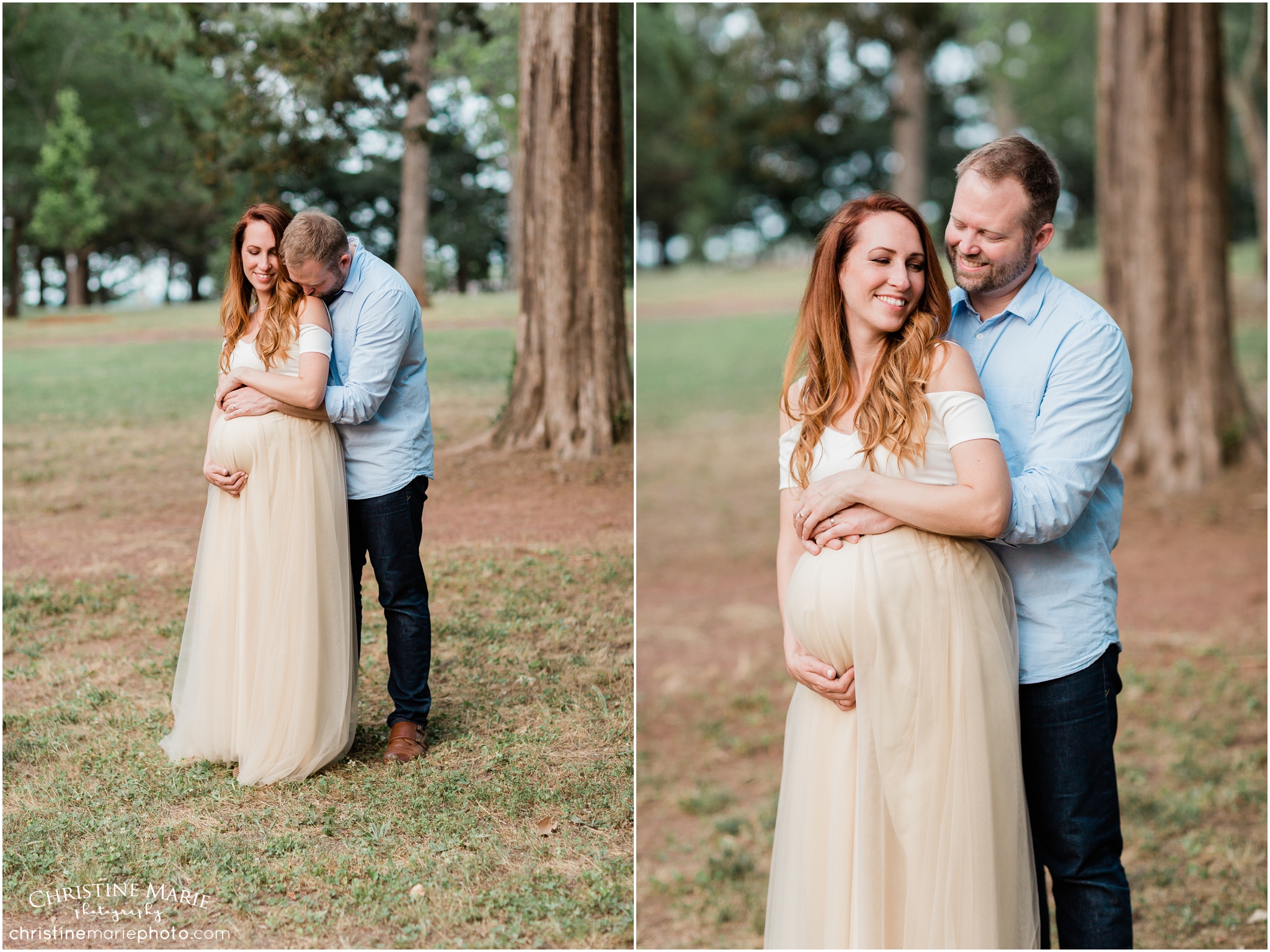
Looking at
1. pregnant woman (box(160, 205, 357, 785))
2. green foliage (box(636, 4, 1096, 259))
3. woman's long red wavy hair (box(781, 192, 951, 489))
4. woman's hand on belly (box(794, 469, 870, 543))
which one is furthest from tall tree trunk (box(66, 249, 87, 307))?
green foliage (box(636, 4, 1096, 259))

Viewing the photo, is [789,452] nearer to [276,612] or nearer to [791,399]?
[791,399]

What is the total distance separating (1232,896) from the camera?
14.5 ft

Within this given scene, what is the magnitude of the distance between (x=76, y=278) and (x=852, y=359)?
114 inches

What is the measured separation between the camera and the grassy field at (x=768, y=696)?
4570mm

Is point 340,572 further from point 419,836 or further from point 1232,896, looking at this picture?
point 1232,896

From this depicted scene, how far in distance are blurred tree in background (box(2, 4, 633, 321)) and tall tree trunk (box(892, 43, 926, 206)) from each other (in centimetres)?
1198

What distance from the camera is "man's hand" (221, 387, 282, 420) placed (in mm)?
3270

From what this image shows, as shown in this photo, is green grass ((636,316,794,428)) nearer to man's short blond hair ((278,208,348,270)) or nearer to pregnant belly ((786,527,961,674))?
man's short blond hair ((278,208,348,270))

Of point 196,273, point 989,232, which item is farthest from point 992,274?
point 196,273

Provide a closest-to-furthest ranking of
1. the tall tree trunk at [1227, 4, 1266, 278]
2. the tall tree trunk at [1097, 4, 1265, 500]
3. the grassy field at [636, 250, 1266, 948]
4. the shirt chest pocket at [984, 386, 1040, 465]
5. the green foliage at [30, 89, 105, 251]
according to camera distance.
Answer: the shirt chest pocket at [984, 386, 1040, 465]
the green foliage at [30, 89, 105, 251]
the grassy field at [636, 250, 1266, 948]
the tall tree trunk at [1097, 4, 1265, 500]
the tall tree trunk at [1227, 4, 1266, 278]

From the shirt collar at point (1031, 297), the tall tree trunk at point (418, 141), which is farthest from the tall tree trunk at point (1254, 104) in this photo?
the shirt collar at point (1031, 297)

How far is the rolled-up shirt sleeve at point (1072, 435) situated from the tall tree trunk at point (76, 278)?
10.8ft

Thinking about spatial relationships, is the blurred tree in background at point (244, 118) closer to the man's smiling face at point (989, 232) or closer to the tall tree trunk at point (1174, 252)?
the man's smiling face at point (989, 232)

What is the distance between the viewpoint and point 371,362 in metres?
3.29
